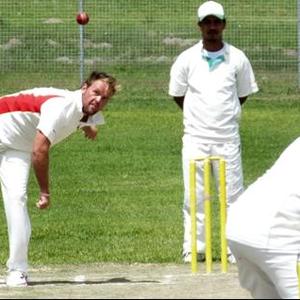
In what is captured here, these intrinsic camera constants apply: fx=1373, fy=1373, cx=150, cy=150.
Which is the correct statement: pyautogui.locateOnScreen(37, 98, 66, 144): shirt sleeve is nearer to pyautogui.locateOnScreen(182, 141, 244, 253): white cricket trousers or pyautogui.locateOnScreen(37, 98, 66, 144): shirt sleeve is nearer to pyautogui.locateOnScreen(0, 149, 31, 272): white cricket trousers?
pyautogui.locateOnScreen(0, 149, 31, 272): white cricket trousers

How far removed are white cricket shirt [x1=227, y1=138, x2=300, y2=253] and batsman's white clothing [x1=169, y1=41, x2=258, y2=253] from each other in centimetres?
445

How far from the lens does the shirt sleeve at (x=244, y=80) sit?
11.6 metres

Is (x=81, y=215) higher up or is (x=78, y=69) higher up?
(x=78, y=69)

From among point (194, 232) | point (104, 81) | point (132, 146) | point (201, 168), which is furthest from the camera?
point (132, 146)

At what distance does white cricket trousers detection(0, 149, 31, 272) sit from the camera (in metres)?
9.98

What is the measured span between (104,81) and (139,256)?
2.47 metres

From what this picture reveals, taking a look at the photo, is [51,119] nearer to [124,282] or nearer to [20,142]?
[20,142]

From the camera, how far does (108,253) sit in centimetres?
1200

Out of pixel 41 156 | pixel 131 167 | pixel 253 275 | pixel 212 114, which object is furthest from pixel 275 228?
pixel 131 167

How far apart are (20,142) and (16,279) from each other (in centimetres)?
101

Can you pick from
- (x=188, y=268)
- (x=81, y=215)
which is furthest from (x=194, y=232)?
(x=81, y=215)

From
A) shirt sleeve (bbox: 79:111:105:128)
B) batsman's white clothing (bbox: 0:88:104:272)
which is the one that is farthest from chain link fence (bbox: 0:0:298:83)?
batsman's white clothing (bbox: 0:88:104:272)

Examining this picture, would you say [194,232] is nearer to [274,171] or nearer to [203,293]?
[203,293]

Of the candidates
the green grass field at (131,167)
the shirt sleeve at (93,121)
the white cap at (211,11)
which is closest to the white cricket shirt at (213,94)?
the white cap at (211,11)
